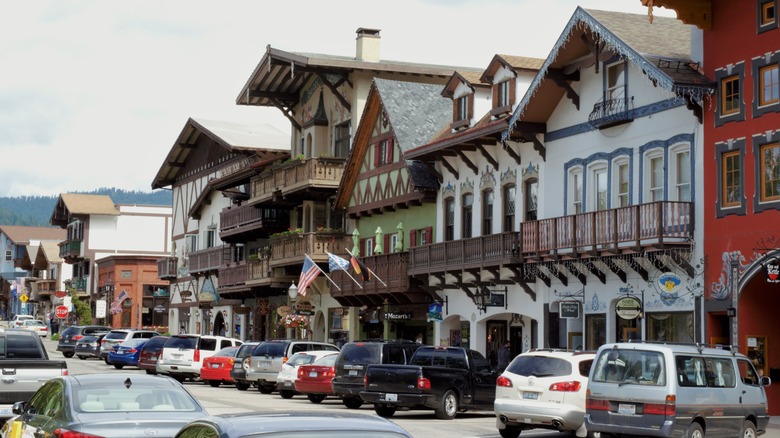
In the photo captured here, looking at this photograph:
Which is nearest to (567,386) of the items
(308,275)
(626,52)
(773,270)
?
(773,270)

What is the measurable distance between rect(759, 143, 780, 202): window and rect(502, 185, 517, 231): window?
11.2 m

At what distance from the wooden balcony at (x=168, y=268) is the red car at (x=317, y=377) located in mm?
45322

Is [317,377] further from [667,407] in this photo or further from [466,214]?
[667,407]

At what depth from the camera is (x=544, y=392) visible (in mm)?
22422

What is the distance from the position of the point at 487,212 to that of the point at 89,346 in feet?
86.1

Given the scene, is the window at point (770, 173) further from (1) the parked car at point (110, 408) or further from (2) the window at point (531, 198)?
(1) the parked car at point (110, 408)

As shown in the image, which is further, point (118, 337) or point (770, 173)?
point (118, 337)

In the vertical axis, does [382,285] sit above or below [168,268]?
below

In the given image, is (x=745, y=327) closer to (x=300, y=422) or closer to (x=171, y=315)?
(x=300, y=422)

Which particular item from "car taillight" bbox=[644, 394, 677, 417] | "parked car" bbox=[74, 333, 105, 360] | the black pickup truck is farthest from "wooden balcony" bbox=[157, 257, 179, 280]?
"car taillight" bbox=[644, 394, 677, 417]

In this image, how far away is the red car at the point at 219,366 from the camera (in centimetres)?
4100

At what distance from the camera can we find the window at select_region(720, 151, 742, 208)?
94.5 ft

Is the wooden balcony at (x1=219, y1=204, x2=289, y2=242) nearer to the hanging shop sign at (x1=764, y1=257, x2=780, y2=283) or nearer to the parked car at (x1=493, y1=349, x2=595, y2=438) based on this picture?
the hanging shop sign at (x1=764, y1=257, x2=780, y2=283)

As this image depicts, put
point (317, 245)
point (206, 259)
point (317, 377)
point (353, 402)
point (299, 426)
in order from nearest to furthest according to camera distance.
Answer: point (299, 426) → point (353, 402) → point (317, 377) → point (317, 245) → point (206, 259)
